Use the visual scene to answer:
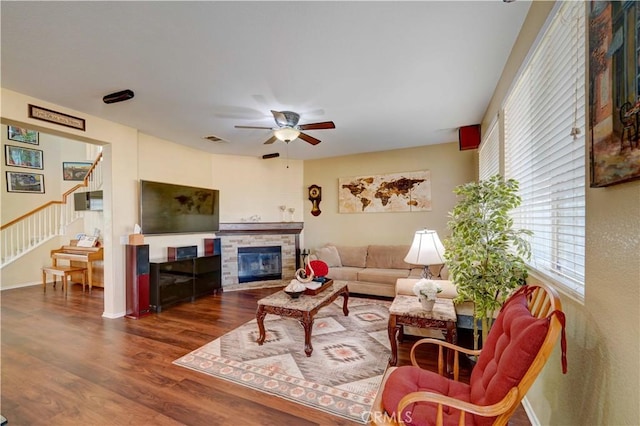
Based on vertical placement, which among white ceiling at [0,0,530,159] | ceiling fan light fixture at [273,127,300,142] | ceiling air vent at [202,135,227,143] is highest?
white ceiling at [0,0,530,159]

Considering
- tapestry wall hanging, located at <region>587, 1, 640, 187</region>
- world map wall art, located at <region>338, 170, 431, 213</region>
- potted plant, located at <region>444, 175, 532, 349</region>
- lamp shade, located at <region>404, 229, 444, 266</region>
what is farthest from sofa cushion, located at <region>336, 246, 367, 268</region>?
tapestry wall hanging, located at <region>587, 1, 640, 187</region>

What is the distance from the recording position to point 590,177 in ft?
3.58

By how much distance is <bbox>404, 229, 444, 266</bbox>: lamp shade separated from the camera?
2.37m

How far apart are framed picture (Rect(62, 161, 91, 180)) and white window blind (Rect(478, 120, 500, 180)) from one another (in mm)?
8793

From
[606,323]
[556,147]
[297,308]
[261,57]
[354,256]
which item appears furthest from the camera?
[354,256]

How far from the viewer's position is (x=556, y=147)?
150cm

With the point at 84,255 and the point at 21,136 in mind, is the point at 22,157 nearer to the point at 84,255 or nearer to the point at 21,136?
the point at 21,136

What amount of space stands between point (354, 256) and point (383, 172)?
1795mm

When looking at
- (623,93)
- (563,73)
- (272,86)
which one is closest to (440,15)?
(563,73)

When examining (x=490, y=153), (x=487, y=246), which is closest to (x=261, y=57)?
(x=487, y=246)

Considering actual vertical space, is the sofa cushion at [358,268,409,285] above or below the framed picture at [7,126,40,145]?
below

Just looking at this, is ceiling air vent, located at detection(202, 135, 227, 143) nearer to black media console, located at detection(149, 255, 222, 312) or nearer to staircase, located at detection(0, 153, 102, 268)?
black media console, located at detection(149, 255, 222, 312)

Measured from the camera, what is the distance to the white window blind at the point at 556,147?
1.26 metres

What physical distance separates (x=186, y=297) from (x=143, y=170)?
7.05 feet
